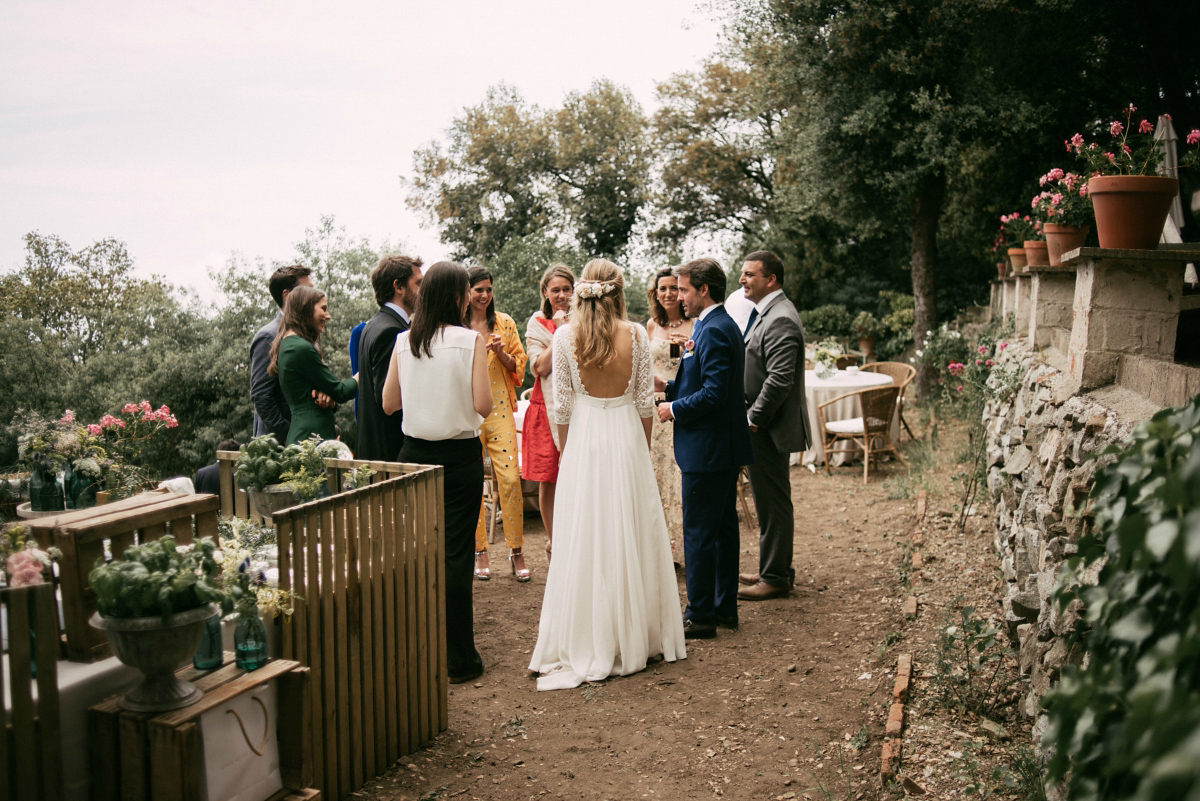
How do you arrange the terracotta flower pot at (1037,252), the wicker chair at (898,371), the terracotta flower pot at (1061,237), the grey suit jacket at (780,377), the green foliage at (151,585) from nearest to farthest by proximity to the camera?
the green foliage at (151,585), the grey suit jacket at (780,377), the terracotta flower pot at (1061,237), the terracotta flower pot at (1037,252), the wicker chair at (898,371)

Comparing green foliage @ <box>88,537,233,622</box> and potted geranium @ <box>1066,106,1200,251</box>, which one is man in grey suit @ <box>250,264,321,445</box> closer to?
green foliage @ <box>88,537,233,622</box>

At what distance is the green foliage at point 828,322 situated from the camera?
1705 centimetres

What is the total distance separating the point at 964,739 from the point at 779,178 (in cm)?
1487

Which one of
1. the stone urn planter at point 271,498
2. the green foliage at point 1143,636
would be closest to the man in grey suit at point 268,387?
the stone urn planter at point 271,498

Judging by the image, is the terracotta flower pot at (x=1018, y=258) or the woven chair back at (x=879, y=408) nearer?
the terracotta flower pot at (x=1018, y=258)

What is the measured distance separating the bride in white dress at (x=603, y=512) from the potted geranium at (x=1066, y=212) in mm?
3221

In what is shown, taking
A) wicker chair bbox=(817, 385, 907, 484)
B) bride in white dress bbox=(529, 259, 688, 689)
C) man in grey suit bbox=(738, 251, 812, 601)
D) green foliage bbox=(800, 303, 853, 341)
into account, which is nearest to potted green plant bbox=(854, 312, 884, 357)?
green foliage bbox=(800, 303, 853, 341)

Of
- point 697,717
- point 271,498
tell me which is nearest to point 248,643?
point 271,498

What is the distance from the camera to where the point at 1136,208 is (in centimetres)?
363

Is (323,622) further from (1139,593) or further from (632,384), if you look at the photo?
(1139,593)

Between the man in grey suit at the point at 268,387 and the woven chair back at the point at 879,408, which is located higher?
the man in grey suit at the point at 268,387

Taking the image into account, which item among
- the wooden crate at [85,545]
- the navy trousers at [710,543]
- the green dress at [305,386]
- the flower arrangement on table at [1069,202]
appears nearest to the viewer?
the wooden crate at [85,545]

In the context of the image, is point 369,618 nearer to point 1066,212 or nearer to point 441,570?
point 441,570

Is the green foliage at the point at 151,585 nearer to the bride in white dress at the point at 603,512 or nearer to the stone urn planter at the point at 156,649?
the stone urn planter at the point at 156,649
